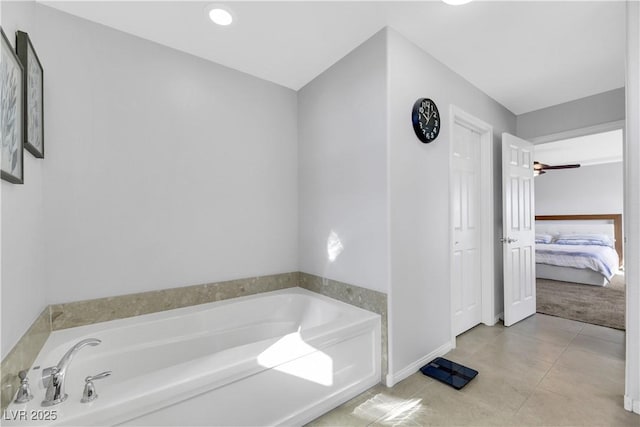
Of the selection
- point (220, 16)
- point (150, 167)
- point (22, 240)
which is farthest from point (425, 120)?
point (22, 240)

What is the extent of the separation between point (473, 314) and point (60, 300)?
3.47m

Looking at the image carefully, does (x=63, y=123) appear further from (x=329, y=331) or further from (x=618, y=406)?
(x=618, y=406)

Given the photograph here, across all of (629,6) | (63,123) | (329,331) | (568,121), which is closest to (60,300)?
(63,123)

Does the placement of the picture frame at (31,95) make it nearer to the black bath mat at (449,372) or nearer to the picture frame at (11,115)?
the picture frame at (11,115)

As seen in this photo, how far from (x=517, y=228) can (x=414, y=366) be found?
2056 mm

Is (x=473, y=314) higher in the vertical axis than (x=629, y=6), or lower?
lower

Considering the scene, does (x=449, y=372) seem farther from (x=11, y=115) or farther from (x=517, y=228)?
(x=11, y=115)

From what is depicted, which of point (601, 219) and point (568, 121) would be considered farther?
point (601, 219)

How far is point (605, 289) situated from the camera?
4.35 meters

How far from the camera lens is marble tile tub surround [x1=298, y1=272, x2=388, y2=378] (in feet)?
6.39

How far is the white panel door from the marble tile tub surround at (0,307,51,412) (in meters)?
2.82

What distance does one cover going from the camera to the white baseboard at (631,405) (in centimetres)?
163

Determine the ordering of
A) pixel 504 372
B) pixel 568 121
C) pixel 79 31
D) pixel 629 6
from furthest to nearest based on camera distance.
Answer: pixel 568 121 < pixel 504 372 < pixel 79 31 < pixel 629 6

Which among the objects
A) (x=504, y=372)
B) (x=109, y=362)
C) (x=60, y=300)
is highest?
(x=60, y=300)
